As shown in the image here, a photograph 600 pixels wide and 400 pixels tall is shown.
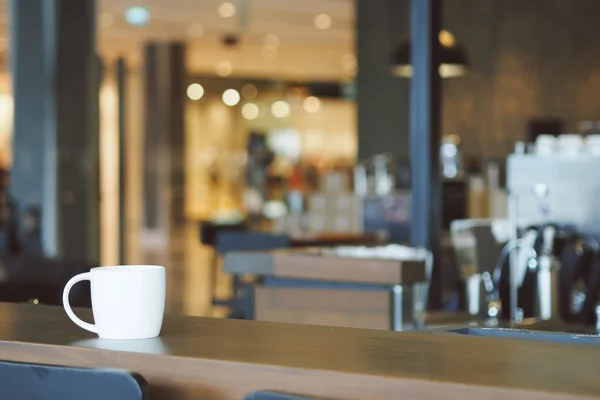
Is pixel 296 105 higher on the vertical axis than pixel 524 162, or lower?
higher

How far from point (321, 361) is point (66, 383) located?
1.03ft

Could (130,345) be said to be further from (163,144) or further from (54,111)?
(163,144)

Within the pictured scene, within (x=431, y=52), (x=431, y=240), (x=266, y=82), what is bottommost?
(x=431, y=240)

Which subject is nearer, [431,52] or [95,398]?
[95,398]

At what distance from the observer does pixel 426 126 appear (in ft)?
17.9

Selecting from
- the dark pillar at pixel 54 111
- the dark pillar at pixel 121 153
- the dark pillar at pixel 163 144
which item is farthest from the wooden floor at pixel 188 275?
the dark pillar at pixel 54 111

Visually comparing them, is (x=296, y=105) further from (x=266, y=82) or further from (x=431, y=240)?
(x=431, y=240)

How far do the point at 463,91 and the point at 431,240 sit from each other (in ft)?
21.1

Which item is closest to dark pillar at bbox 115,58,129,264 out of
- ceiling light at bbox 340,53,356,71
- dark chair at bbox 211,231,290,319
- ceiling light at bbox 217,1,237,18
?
ceiling light at bbox 217,1,237,18

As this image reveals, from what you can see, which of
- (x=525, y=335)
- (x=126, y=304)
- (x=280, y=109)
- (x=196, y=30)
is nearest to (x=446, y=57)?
(x=525, y=335)

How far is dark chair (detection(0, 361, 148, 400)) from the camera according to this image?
1197 mm

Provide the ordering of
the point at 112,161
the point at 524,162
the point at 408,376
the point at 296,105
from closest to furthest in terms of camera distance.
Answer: the point at 408,376 < the point at 524,162 < the point at 112,161 < the point at 296,105

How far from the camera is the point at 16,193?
970 centimetres

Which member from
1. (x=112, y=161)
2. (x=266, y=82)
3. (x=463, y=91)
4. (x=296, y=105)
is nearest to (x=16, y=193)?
(x=463, y=91)
